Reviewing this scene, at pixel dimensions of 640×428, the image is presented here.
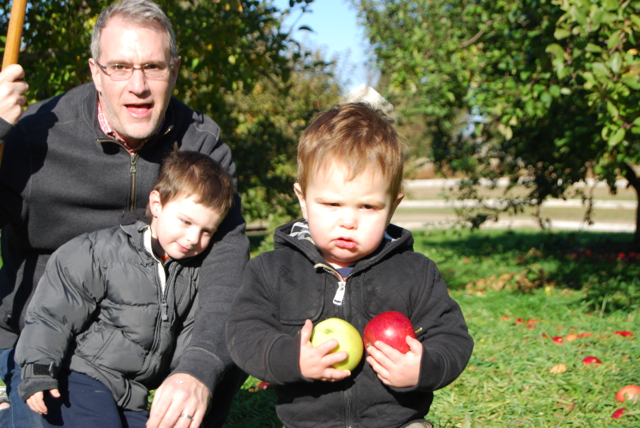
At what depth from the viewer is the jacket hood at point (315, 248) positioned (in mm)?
1910

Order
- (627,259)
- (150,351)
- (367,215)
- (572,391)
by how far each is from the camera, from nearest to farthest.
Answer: (367,215), (150,351), (572,391), (627,259)

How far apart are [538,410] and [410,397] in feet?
4.42

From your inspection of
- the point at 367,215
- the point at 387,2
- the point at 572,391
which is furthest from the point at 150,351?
the point at 387,2

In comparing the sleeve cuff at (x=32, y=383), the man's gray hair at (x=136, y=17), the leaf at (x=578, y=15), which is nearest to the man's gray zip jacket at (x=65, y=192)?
the man's gray hair at (x=136, y=17)

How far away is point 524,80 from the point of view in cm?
548

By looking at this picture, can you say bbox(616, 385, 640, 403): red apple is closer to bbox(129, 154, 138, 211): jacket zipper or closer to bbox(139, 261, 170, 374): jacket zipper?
bbox(139, 261, 170, 374): jacket zipper

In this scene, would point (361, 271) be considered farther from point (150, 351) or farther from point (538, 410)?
point (538, 410)

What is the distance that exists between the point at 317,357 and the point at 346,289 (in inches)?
11.6

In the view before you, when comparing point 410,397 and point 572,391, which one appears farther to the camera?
point 572,391

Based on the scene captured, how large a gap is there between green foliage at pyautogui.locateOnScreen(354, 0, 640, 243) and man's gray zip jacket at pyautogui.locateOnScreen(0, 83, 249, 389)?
2.47m

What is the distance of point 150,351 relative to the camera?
88.0 inches

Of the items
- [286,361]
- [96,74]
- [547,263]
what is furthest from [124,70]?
[547,263]

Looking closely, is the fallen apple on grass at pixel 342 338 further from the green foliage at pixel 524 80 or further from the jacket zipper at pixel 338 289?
the green foliage at pixel 524 80

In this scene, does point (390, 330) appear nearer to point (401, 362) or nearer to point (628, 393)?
point (401, 362)
